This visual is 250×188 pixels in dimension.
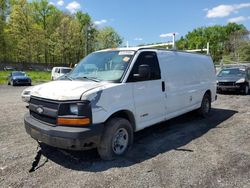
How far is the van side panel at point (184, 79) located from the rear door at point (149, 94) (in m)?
0.27

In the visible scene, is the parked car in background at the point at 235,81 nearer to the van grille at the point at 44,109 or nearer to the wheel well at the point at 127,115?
the wheel well at the point at 127,115

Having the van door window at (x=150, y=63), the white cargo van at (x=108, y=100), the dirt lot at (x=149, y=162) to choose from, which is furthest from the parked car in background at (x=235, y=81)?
the van door window at (x=150, y=63)

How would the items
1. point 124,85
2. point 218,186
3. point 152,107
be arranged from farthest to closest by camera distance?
point 152,107 → point 124,85 → point 218,186

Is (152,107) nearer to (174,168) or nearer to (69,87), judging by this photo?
(174,168)

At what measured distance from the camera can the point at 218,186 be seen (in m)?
3.59

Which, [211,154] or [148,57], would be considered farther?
[148,57]

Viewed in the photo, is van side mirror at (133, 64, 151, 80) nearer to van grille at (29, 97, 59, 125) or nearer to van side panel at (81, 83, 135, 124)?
van side panel at (81, 83, 135, 124)

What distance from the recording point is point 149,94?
17.1ft

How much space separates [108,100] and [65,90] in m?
0.74

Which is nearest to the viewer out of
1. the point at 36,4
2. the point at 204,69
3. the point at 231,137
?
the point at 231,137

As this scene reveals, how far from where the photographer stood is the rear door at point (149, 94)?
4914 mm

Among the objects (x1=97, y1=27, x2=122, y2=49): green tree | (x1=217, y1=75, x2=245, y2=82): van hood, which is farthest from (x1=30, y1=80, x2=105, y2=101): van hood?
(x1=97, y1=27, x2=122, y2=49): green tree

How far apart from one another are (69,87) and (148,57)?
6.44ft

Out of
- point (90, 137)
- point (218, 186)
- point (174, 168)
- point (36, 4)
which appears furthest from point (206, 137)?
point (36, 4)
